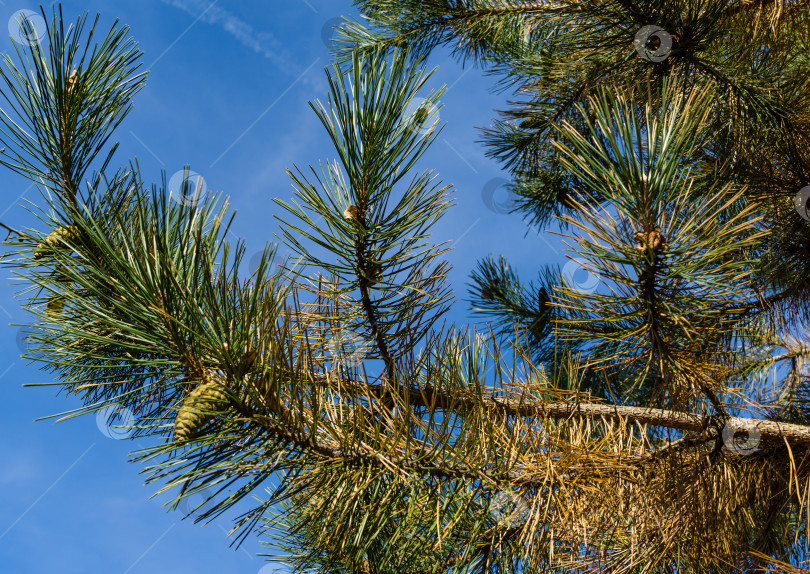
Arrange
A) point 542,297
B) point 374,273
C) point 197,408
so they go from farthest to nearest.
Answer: point 542,297, point 374,273, point 197,408

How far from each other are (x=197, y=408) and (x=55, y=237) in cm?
43

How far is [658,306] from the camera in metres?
0.85

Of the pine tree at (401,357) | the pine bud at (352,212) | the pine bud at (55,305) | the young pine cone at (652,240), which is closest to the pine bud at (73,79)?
the pine tree at (401,357)

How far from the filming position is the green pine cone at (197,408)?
0.72m

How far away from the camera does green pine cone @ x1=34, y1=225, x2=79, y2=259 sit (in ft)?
2.93

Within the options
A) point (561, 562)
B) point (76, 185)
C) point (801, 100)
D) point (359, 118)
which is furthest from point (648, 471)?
point (801, 100)

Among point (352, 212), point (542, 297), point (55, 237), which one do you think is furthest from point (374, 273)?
point (542, 297)

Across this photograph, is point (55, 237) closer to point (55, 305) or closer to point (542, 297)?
point (55, 305)

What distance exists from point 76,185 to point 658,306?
962 mm

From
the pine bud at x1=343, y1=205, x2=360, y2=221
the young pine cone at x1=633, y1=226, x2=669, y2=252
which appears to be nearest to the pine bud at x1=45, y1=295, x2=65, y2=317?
the pine bud at x1=343, y1=205, x2=360, y2=221

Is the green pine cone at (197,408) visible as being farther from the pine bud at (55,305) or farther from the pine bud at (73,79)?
the pine bud at (73,79)

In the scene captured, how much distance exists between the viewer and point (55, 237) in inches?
36.6

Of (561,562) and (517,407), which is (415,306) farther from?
(561,562)

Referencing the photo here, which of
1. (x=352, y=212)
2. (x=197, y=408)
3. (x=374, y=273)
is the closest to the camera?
(x=197, y=408)
